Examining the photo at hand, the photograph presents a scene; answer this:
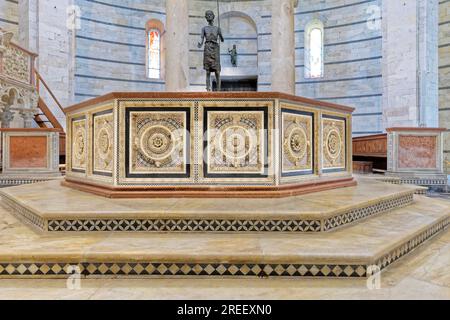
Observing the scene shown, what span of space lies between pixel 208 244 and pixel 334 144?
9.13ft

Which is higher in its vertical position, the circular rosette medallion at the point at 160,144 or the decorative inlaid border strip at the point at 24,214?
the circular rosette medallion at the point at 160,144

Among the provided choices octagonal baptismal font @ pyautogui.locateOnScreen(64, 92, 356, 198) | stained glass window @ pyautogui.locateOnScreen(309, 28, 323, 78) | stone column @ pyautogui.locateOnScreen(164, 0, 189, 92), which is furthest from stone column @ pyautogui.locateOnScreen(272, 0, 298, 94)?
stained glass window @ pyautogui.locateOnScreen(309, 28, 323, 78)

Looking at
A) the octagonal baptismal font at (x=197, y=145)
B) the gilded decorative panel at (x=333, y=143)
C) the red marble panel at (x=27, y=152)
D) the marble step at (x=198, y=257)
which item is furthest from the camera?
the red marble panel at (x=27, y=152)

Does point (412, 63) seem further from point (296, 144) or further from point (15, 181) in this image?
point (15, 181)

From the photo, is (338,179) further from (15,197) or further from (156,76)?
(156,76)

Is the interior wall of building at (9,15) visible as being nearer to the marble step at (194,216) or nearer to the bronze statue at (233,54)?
the bronze statue at (233,54)

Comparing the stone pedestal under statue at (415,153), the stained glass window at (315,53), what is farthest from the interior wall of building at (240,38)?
the stone pedestal under statue at (415,153)

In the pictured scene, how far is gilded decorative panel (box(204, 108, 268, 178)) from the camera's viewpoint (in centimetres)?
376

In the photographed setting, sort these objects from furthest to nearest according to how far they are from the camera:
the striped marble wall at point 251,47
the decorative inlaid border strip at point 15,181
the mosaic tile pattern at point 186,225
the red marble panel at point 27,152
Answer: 1. the striped marble wall at point 251,47
2. the red marble panel at point 27,152
3. the decorative inlaid border strip at point 15,181
4. the mosaic tile pattern at point 186,225

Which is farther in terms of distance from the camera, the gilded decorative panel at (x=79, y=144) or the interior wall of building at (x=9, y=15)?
the interior wall of building at (x=9, y=15)

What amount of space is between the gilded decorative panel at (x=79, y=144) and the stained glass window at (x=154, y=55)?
31.2ft

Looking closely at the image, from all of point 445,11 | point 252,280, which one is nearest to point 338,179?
point 252,280

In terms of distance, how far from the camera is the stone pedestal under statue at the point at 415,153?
7.69m

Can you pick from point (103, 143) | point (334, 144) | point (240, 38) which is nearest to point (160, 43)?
point (240, 38)
